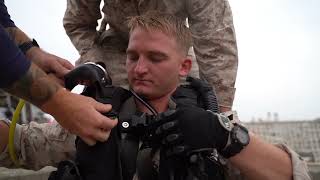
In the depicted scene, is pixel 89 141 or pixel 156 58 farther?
pixel 156 58

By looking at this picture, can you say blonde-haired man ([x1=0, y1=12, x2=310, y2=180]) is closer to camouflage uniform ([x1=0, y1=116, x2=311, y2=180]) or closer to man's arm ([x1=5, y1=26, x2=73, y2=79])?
camouflage uniform ([x1=0, y1=116, x2=311, y2=180])

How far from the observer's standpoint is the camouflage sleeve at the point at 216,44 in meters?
2.15

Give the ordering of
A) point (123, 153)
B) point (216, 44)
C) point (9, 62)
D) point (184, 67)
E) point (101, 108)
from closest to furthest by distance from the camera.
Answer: point (9, 62), point (101, 108), point (123, 153), point (184, 67), point (216, 44)

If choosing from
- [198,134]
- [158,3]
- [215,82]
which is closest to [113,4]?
[158,3]

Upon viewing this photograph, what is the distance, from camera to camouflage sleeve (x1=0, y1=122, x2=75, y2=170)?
5.28 ft

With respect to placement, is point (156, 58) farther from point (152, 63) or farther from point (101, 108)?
point (101, 108)

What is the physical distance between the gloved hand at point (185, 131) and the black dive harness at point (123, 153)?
0.11 feet

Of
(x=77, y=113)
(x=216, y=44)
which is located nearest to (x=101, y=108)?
(x=77, y=113)

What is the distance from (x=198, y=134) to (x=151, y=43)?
20.9 inches

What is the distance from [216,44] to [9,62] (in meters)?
1.38

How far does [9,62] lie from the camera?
1.01m

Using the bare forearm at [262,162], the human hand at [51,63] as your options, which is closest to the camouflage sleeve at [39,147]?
the human hand at [51,63]

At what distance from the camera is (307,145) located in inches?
950

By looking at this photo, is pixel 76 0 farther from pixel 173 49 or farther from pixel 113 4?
pixel 173 49
